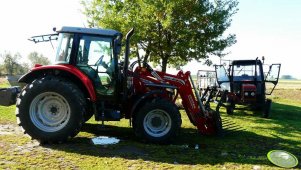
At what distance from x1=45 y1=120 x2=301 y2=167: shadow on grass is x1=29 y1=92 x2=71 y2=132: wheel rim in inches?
21.6

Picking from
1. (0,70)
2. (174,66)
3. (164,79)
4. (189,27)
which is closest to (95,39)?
(164,79)

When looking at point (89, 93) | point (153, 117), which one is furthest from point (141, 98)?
point (89, 93)

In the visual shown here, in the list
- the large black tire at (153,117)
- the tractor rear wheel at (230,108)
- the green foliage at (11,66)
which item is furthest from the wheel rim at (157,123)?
the green foliage at (11,66)

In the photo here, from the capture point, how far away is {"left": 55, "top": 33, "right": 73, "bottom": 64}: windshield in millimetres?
7648

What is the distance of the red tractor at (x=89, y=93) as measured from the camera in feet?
23.7

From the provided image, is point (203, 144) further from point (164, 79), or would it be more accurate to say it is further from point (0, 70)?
point (0, 70)

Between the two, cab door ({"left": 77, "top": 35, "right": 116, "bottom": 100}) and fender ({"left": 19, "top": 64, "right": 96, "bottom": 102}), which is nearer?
fender ({"left": 19, "top": 64, "right": 96, "bottom": 102})

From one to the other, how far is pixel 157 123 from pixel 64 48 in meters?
2.84

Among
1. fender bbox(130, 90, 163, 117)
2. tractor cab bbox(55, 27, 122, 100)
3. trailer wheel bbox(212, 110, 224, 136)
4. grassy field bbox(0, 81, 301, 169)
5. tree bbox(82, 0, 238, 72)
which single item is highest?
tree bbox(82, 0, 238, 72)

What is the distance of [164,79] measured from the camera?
832cm

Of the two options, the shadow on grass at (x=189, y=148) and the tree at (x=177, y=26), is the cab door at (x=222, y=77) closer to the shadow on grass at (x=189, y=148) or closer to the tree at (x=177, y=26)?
the tree at (x=177, y=26)

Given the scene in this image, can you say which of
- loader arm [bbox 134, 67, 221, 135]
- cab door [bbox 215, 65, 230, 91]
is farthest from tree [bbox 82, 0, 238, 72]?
loader arm [bbox 134, 67, 221, 135]

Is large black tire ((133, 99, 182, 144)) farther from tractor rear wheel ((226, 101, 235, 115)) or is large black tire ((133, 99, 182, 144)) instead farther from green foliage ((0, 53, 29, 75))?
green foliage ((0, 53, 29, 75))

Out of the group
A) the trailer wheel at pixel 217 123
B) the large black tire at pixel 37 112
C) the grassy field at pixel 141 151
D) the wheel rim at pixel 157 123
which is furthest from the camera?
the trailer wheel at pixel 217 123
